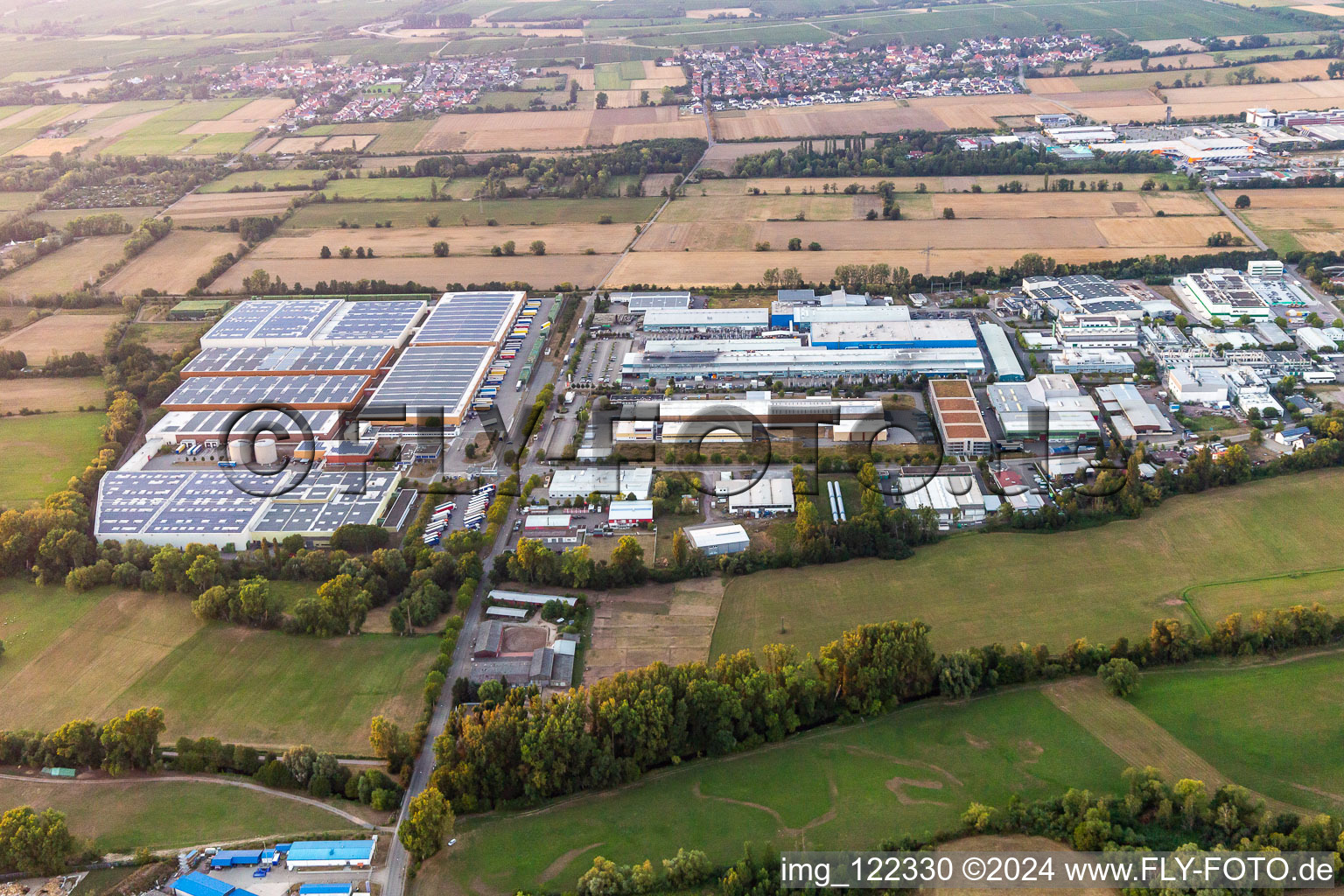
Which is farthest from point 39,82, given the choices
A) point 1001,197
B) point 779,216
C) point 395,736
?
point 395,736

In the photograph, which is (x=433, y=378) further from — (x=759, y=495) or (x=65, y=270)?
(x=65, y=270)

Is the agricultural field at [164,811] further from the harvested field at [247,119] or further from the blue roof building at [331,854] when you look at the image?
the harvested field at [247,119]

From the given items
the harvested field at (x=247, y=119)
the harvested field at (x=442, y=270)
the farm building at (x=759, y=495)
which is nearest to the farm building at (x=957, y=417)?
the farm building at (x=759, y=495)

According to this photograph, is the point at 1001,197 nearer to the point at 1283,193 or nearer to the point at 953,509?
the point at 1283,193

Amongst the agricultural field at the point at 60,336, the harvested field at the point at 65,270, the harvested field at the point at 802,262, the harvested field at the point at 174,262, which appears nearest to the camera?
the agricultural field at the point at 60,336

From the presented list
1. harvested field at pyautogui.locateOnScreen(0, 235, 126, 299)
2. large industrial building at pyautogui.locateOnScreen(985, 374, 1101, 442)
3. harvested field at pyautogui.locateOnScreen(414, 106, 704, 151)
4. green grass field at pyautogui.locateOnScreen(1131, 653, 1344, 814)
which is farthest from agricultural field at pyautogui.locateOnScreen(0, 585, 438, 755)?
harvested field at pyautogui.locateOnScreen(414, 106, 704, 151)

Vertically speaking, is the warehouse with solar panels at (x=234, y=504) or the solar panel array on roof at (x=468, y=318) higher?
the solar panel array on roof at (x=468, y=318)
